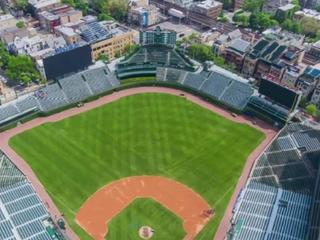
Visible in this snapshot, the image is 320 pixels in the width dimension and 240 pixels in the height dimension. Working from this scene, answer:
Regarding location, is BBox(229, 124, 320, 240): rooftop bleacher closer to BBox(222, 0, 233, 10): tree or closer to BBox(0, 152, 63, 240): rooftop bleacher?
BBox(0, 152, 63, 240): rooftop bleacher

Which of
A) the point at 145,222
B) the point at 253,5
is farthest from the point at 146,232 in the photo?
the point at 253,5

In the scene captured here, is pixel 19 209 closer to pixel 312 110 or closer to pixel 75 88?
pixel 75 88

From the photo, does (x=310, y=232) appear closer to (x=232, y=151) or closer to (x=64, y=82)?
(x=232, y=151)

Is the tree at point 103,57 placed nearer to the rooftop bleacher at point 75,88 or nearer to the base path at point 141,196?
the rooftop bleacher at point 75,88

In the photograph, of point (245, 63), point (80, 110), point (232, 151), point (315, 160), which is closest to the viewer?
Answer: point (315, 160)

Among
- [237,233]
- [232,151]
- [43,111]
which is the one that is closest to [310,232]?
[237,233]

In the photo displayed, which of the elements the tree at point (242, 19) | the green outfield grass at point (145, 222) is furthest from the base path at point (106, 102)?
the tree at point (242, 19)

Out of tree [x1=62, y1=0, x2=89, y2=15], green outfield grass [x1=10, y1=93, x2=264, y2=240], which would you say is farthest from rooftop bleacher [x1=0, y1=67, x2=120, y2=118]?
tree [x1=62, y1=0, x2=89, y2=15]
